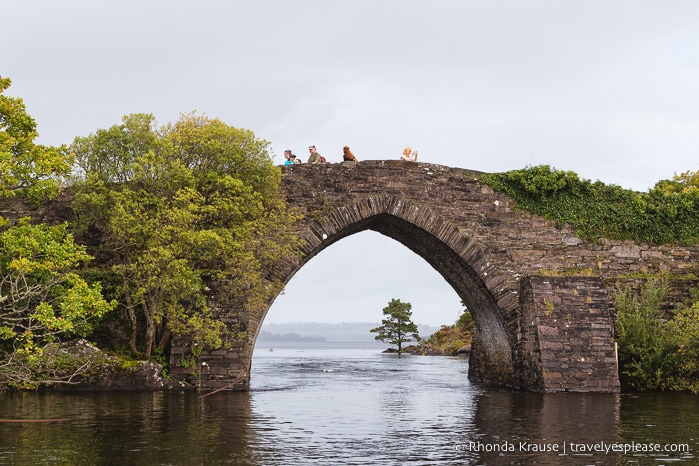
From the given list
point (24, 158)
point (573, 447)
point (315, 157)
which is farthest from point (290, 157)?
point (573, 447)

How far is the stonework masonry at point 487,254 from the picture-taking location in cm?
2036

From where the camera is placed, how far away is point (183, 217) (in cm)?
1850

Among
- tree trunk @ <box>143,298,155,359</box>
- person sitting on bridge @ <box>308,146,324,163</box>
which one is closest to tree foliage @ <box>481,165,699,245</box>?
person sitting on bridge @ <box>308,146,324,163</box>

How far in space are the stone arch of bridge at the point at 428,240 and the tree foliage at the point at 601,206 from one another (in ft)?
7.46

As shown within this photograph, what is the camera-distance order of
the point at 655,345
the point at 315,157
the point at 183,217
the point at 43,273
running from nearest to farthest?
the point at 43,273, the point at 183,217, the point at 655,345, the point at 315,157

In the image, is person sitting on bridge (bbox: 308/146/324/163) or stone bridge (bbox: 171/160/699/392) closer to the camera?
stone bridge (bbox: 171/160/699/392)

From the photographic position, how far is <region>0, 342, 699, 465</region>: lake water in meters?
9.71

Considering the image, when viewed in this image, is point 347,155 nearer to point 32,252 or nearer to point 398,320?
point 32,252

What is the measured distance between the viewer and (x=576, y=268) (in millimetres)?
22453

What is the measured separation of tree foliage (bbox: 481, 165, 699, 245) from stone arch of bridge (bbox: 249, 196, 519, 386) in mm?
2272

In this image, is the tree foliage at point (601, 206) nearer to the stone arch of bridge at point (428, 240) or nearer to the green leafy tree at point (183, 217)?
the stone arch of bridge at point (428, 240)

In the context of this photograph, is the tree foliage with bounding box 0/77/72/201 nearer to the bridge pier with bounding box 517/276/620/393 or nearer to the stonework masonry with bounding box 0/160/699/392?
the stonework masonry with bounding box 0/160/699/392

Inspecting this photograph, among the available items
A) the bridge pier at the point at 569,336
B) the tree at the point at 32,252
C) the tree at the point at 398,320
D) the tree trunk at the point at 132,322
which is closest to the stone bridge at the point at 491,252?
the bridge pier at the point at 569,336

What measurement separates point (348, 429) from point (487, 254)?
35.0 feet
